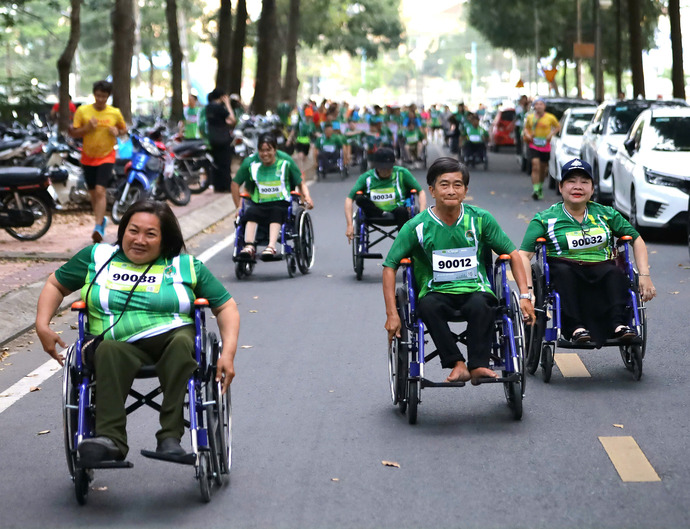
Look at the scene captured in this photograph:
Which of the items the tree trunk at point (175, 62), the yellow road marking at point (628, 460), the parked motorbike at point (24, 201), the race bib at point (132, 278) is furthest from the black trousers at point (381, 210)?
the tree trunk at point (175, 62)

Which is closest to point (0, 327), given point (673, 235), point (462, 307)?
point (462, 307)

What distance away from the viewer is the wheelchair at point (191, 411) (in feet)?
18.2

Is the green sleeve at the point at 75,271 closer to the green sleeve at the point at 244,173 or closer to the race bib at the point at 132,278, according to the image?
the race bib at the point at 132,278

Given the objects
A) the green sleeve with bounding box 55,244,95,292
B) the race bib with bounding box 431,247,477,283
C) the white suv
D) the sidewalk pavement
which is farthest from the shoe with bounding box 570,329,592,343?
the white suv

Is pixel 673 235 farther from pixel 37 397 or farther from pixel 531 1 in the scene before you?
pixel 531 1

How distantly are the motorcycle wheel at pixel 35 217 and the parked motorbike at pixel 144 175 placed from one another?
1.83 meters

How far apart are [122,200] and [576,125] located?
10459 millimetres

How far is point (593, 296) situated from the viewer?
8234 millimetres

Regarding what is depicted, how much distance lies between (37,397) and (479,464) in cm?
305

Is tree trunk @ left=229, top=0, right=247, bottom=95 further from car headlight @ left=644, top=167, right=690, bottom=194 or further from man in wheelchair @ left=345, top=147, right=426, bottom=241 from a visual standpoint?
man in wheelchair @ left=345, top=147, right=426, bottom=241

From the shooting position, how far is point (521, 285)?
7.31 metres

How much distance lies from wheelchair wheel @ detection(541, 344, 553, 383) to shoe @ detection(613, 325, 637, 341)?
43cm

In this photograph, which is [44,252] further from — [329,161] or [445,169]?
[329,161]

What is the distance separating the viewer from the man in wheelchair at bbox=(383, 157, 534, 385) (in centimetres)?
707
